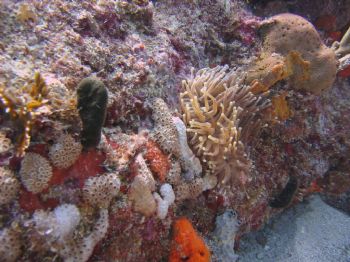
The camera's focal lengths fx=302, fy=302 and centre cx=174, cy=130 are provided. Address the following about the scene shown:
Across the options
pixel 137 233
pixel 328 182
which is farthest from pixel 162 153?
pixel 328 182

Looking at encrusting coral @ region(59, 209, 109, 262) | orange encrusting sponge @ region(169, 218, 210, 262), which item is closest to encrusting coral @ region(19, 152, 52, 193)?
encrusting coral @ region(59, 209, 109, 262)

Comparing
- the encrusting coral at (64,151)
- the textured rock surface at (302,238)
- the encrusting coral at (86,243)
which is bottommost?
the textured rock surface at (302,238)

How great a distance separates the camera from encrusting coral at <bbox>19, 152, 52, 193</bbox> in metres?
2.02

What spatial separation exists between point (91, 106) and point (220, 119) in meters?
1.41

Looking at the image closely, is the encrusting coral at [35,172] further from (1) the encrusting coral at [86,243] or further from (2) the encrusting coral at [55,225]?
(1) the encrusting coral at [86,243]

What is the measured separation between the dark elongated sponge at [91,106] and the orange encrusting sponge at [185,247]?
119 cm

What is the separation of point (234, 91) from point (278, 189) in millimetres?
1732

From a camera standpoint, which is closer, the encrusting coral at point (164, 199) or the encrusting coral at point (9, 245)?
the encrusting coral at point (9, 245)

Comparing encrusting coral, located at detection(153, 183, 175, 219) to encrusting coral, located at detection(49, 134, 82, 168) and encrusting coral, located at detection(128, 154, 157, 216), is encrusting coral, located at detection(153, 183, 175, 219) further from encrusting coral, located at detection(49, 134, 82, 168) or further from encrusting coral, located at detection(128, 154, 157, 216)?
encrusting coral, located at detection(49, 134, 82, 168)

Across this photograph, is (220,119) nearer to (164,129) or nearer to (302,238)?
(164,129)

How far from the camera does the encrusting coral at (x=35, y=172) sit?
202cm

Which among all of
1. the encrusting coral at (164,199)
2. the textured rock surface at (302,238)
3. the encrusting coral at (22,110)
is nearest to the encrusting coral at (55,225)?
the encrusting coral at (22,110)

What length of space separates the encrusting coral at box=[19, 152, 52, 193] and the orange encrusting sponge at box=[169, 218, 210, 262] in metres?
1.28

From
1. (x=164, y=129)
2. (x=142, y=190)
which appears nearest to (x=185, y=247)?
(x=142, y=190)
